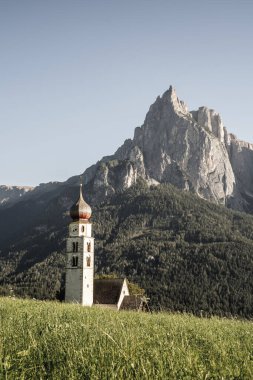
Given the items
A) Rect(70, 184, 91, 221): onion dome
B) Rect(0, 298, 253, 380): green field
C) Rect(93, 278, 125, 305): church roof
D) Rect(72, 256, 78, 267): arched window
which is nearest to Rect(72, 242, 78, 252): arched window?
Rect(72, 256, 78, 267): arched window

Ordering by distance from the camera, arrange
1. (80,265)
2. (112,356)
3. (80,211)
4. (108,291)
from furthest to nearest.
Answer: (108,291)
(80,211)
(80,265)
(112,356)

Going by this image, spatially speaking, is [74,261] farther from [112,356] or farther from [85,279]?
[112,356]

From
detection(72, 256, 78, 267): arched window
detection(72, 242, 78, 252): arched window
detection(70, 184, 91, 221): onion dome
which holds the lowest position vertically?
detection(72, 256, 78, 267): arched window

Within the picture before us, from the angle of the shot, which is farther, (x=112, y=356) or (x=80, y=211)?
(x=80, y=211)

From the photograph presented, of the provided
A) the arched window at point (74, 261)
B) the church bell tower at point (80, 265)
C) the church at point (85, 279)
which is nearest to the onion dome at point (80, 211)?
the church at point (85, 279)

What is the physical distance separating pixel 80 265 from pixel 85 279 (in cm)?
203

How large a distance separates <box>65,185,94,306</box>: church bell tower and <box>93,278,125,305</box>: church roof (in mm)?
3810

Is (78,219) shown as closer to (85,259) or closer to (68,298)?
(85,259)

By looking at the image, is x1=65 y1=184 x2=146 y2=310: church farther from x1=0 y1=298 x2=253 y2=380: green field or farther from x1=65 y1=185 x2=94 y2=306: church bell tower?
x1=0 y1=298 x2=253 y2=380: green field

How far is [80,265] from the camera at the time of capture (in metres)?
67.9

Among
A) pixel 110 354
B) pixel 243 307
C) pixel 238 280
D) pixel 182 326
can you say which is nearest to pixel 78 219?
pixel 182 326

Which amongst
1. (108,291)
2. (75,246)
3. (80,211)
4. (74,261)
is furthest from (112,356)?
(108,291)

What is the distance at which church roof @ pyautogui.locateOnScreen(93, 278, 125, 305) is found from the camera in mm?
71550

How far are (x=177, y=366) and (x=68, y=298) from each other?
61.8m
